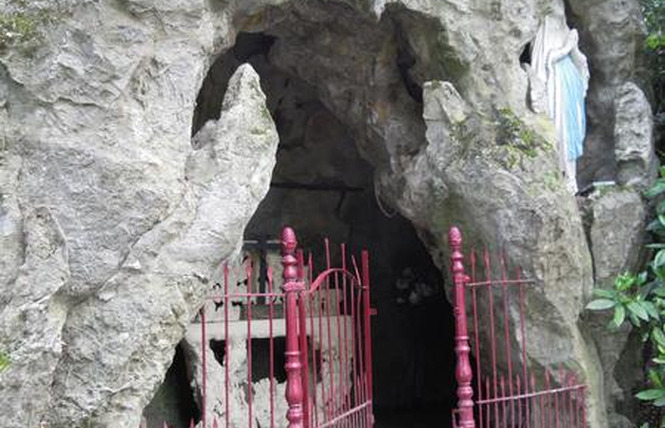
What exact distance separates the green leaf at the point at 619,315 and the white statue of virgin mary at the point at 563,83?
115 cm

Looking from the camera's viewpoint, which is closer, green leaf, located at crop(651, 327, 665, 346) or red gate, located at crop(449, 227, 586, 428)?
green leaf, located at crop(651, 327, 665, 346)

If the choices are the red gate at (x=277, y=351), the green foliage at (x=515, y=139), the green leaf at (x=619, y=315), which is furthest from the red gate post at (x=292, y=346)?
the green leaf at (x=619, y=315)

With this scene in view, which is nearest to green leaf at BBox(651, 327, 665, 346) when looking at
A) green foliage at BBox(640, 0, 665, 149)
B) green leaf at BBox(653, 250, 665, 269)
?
green leaf at BBox(653, 250, 665, 269)

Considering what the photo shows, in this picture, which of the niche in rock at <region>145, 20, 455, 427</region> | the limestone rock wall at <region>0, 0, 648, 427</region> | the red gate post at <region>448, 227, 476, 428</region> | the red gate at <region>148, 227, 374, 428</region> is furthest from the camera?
the niche in rock at <region>145, 20, 455, 427</region>

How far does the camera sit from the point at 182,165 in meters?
4.54

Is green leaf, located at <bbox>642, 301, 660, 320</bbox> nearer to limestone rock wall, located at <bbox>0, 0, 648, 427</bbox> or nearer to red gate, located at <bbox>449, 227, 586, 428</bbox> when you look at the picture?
limestone rock wall, located at <bbox>0, 0, 648, 427</bbox>

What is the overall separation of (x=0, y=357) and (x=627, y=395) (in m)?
5.29

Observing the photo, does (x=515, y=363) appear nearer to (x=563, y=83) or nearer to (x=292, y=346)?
(x=563, y=83)

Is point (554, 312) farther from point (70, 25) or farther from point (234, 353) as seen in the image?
point (70, 25)

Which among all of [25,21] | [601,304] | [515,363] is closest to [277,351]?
[515,363]

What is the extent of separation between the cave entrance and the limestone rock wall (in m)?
1.66

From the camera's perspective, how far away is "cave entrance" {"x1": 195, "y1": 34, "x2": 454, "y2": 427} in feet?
28.5

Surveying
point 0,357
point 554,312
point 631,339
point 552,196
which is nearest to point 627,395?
point 631,339

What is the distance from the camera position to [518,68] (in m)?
6.48
